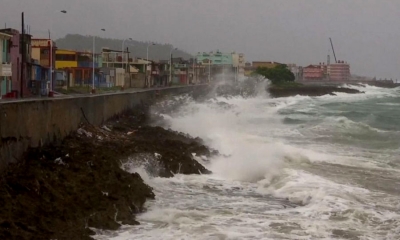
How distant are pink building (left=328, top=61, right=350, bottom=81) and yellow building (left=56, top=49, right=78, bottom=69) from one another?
144 m

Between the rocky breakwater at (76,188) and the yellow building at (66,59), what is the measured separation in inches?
1320

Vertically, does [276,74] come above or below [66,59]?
below

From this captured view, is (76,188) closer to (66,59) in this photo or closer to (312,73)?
(66,59)

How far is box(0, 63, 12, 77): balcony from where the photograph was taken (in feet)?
85.0

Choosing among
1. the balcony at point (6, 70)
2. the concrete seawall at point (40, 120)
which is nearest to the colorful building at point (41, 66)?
the balcony at point (6, 70)

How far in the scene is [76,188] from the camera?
1079 cm

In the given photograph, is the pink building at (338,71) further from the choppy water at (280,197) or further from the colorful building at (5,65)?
the choppy water at (280,197)

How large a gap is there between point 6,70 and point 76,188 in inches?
684

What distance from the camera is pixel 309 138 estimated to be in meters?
27.1

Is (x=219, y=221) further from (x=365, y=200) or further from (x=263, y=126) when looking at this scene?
(x=263, y=126)

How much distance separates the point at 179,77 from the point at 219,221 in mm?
75834

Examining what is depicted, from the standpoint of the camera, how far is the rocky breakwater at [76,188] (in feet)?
29.0

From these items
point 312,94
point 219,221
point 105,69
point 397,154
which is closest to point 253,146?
point 397,154

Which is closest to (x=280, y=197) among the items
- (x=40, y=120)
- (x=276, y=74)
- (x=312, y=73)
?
(x=40, y=120)
